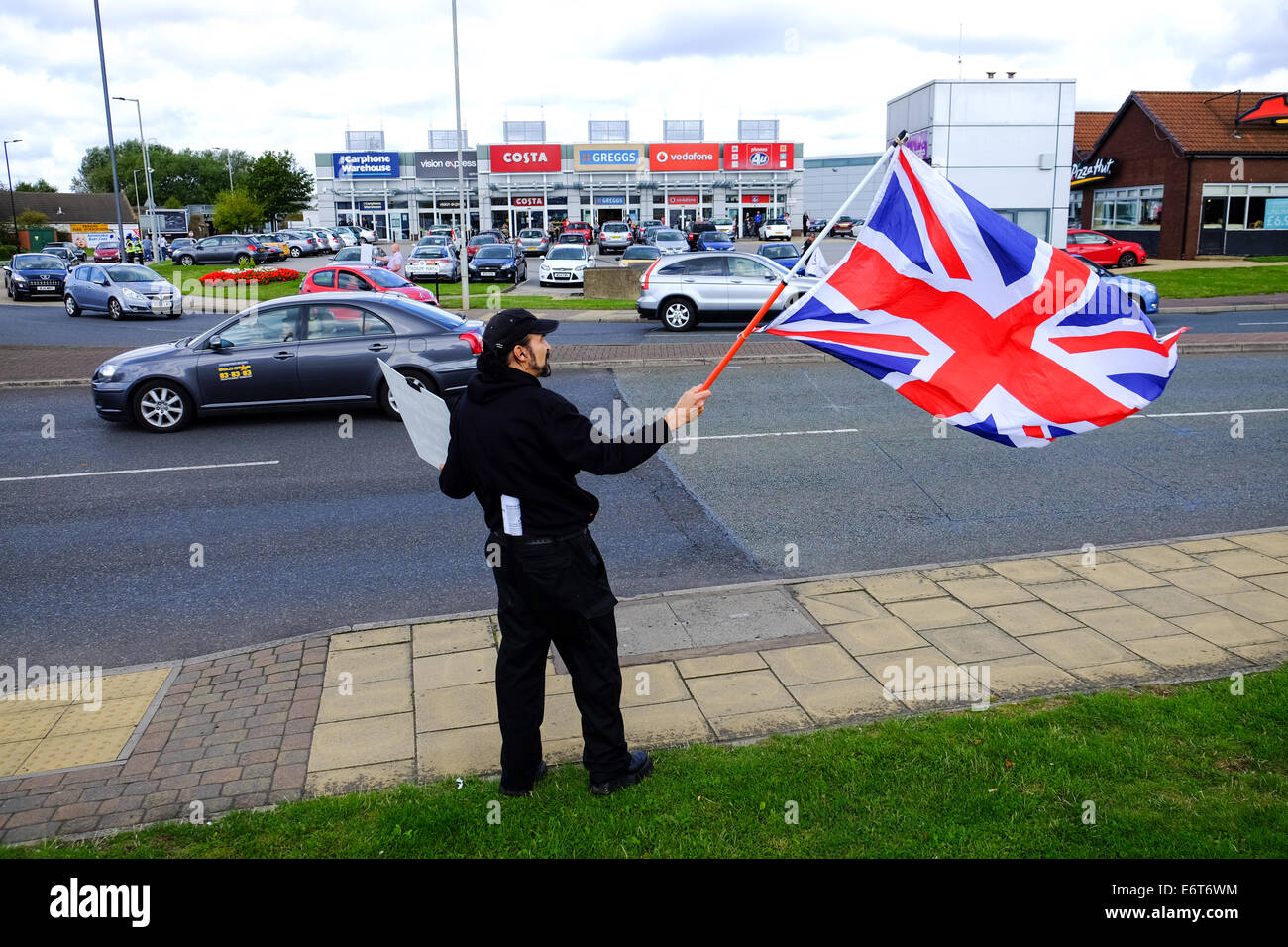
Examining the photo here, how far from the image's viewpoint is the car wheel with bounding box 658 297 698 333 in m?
21.9

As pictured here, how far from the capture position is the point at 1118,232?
45281mm

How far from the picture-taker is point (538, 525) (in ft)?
13.5

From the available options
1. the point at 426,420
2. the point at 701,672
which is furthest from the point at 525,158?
the point at 426,420

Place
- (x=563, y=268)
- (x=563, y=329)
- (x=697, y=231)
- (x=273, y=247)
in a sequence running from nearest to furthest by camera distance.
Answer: (x=563, y=329), (x=563, y=268), (x=273, y=247), (x=697, y=231)

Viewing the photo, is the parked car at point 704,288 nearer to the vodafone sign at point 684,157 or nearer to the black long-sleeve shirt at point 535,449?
the black long-sleeve shirt at point 535,449

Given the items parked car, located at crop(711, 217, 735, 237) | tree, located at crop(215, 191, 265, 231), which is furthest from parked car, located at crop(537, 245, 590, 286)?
tree, located at crop(215, 191, 265, 231)

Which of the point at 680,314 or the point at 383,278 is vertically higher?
the point at 383,278

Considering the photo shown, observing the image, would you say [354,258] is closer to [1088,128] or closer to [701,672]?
[701,672]

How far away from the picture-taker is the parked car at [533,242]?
5300 cm

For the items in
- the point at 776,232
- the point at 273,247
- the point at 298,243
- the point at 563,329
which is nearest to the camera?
the point at 563,329

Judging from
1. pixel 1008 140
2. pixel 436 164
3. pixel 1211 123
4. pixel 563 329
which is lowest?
pixel 563 329

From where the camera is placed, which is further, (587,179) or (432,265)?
(587,179)

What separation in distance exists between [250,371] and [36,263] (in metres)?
30.7
